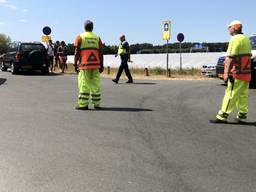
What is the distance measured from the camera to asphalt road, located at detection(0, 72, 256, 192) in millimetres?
5348

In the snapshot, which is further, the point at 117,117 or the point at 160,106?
the point at 160,106

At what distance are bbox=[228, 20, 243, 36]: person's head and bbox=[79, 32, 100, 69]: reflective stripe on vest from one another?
322 cm

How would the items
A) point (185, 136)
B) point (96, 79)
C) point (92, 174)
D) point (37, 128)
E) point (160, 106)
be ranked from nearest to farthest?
point (92, 174) → point (185, 136) → point (37, 128) → point (96, 79) → point (160, 106)

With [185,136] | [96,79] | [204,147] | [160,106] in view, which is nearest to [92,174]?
[204,147]

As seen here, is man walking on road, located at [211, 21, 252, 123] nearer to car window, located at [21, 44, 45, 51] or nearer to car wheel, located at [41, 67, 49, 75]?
car wheel, located at [41, 67, 49, 75]

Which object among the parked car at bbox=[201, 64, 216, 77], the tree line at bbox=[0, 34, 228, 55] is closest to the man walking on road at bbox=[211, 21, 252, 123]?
the parked car at bbox=[201, 64, 216, 77]

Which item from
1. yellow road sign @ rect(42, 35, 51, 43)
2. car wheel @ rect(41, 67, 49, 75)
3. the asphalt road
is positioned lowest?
car wheel @ rect(41, 67, 49, 75)

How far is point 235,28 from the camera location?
9383 mm

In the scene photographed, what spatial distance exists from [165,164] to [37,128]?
10.3ft

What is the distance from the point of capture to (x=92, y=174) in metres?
5.66

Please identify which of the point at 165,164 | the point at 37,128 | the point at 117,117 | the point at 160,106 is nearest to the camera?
the point at 165,164

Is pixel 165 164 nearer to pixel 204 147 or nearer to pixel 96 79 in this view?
pixel 204 147

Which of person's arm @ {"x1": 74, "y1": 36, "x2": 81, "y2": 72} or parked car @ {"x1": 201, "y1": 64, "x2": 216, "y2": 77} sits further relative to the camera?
parked car @ {"x1": 201, "y1": 64, "x2": 216, "y2": 77}

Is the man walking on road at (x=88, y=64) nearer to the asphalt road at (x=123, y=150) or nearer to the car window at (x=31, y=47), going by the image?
the asphalt road at (x=123, y=150)
